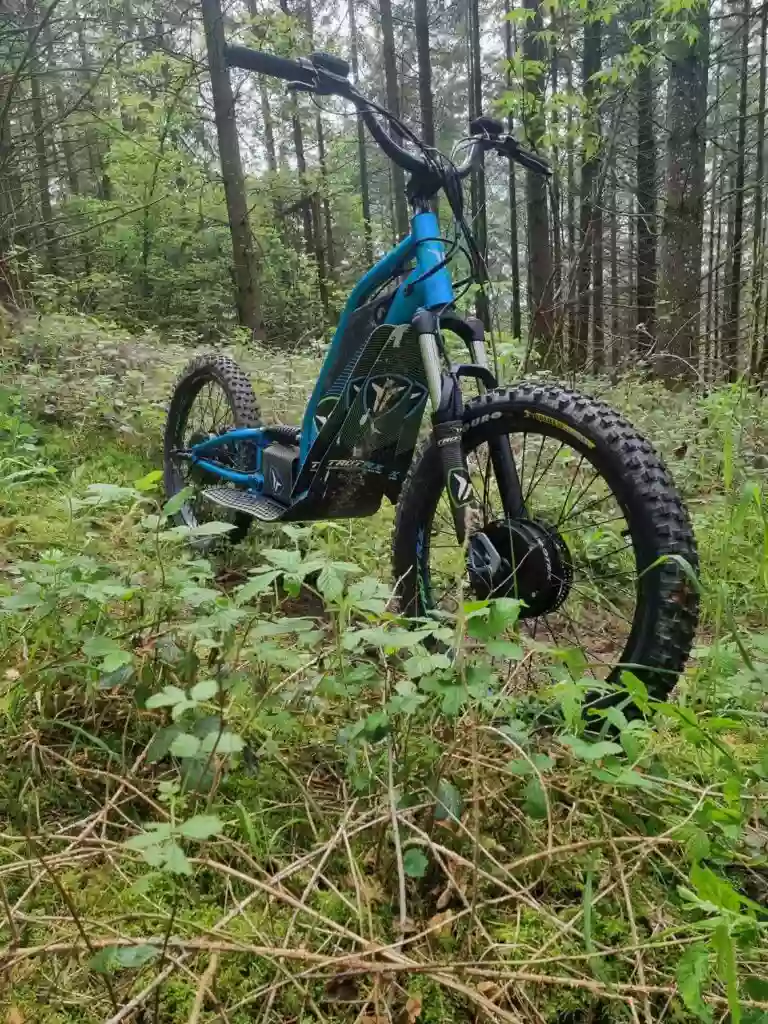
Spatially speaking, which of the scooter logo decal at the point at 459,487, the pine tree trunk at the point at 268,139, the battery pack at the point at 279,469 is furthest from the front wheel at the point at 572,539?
the pine tree trunk at the point at 268,139

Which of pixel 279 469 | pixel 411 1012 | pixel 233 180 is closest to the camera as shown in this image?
pixel 411 1012

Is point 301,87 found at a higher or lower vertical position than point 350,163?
lower

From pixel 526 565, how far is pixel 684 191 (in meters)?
6.21

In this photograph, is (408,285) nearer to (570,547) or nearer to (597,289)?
(570,547)

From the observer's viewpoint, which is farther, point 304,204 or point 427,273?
point 304,204

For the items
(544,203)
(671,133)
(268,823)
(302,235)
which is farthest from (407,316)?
(302,235)

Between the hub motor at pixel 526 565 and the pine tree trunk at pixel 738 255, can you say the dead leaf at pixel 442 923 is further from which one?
the pine tree trunk at pixel 738 255

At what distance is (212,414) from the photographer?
12.4 ft

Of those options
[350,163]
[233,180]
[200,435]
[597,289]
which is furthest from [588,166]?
[350,163]

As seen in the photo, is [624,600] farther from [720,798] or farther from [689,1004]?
[689,1004]

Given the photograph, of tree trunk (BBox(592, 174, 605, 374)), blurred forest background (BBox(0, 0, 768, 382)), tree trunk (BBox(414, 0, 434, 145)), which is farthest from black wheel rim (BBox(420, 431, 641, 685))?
tree trunk (BBox(414, 0, 434, 145))

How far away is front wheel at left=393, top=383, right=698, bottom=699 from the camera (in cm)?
149

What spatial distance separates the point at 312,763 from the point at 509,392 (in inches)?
41.1

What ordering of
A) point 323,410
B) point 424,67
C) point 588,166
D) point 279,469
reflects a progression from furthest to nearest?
1. point 424,67
2. point 588,166
3. point 279,469
4. point 323,410
